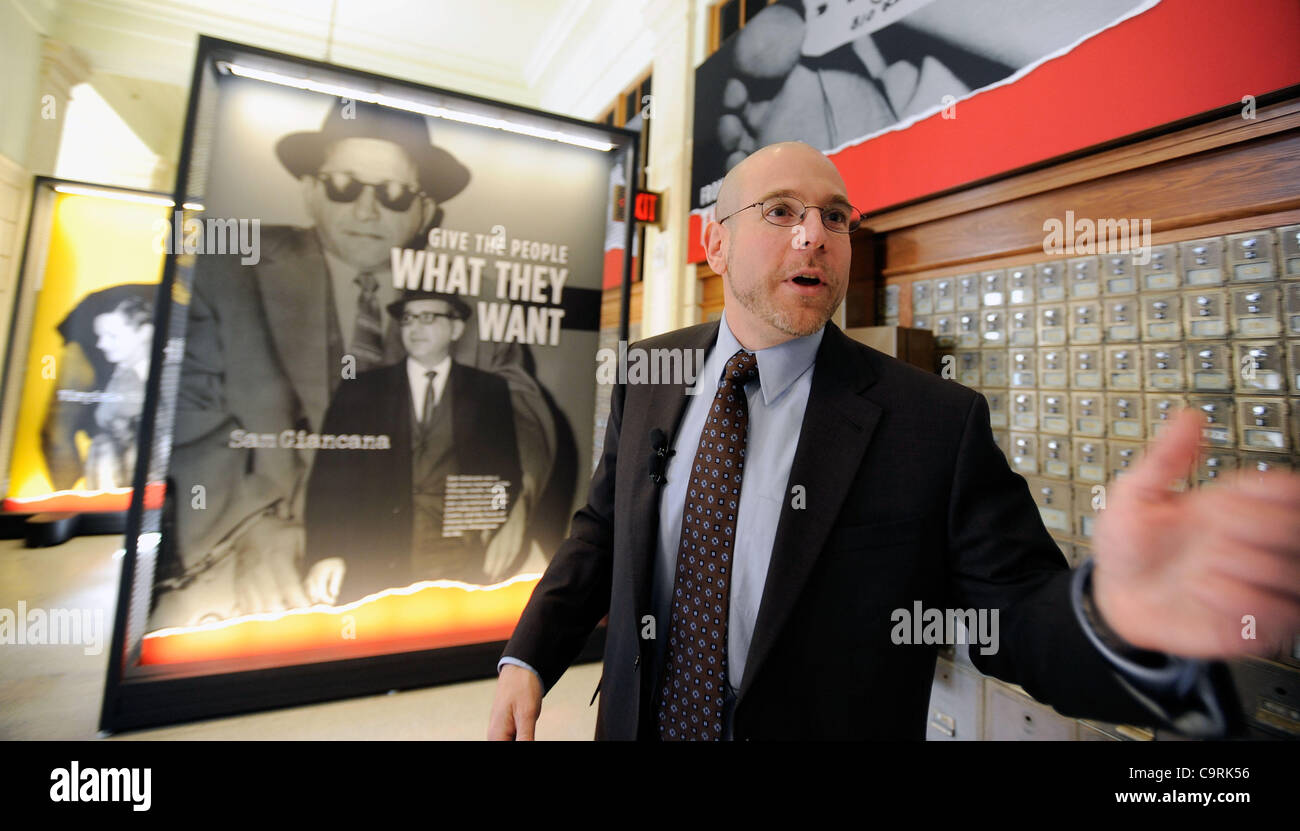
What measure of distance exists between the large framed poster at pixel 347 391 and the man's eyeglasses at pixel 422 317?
1cm

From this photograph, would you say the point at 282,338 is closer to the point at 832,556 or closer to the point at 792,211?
the point at 792,211

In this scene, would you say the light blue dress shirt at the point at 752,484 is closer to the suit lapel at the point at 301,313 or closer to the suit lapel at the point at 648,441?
the suit lapel at the point at 648,441

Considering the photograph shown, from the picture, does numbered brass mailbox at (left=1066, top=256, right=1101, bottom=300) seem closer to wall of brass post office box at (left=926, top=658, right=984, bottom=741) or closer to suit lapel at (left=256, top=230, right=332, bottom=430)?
wall of brass post office box at (left=926, top=658, right=984, bottom=741)

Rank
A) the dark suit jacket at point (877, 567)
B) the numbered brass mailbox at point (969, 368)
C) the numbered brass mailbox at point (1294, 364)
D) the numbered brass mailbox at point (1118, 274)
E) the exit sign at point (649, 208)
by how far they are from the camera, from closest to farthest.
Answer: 1. the dark suit jacket at point (877, 567)
2. the numbered brass mailbox at point (1294, 364)
3. the numbered brass mailbox at point (1118, 274)
4. the numbered brass mailbox at point (969, 368)
5. the exit sign at point (649, 208)

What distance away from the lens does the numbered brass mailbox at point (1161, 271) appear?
1.71 meters

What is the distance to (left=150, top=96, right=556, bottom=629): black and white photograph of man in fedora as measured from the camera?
2.77 meters

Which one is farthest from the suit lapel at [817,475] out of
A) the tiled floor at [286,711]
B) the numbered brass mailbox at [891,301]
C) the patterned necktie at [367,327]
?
the patterned necktie at [367,327]

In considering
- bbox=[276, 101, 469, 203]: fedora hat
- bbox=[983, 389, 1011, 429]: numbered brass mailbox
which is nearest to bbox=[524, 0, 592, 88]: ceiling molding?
bbox=[276, 101, 469, 203]: fedora hat

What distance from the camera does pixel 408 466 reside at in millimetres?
3125

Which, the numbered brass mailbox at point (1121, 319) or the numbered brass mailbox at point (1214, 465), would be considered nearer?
the numbered brass mailbox at point (1214, 465)

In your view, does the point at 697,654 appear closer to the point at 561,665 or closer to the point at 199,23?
the point at 561,665

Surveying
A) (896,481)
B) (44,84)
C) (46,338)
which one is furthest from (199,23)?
(896,481)

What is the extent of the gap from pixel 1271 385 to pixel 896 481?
144 cm
